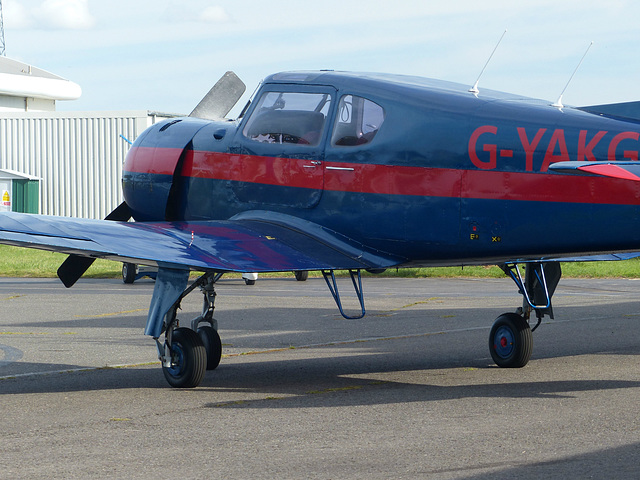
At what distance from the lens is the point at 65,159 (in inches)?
1671

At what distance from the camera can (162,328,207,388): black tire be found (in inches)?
360

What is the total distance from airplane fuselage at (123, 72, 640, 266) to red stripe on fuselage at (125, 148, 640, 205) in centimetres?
1

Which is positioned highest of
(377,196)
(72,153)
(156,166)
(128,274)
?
(377,196)

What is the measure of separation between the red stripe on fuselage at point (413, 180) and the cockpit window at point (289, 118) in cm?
24

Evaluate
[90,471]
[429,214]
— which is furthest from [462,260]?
[90,471]

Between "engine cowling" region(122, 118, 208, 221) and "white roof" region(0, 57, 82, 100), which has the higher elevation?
"engine cowling" region(122, 118, 208, 221)

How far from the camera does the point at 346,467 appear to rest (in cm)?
607

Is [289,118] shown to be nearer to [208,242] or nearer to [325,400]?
[208,242]

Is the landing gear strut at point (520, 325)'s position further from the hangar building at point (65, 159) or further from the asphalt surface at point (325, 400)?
the hangar building at point (65, 159)

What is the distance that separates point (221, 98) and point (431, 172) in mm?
4802

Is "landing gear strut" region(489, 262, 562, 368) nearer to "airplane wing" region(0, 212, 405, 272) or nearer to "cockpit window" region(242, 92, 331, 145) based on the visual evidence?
"airplane wing" region(0, 212, 405, 272)

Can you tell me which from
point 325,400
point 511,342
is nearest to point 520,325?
point 511,342

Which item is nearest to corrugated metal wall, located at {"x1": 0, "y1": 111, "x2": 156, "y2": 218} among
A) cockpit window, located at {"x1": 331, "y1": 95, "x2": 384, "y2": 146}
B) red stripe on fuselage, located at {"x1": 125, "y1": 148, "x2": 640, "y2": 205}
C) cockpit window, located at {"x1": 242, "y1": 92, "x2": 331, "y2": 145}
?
red stripe on fuselage, located at {"x1": 125, "y1": 148, "x2": 640, "y2": 205}

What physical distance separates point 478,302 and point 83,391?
1072 centimetres
